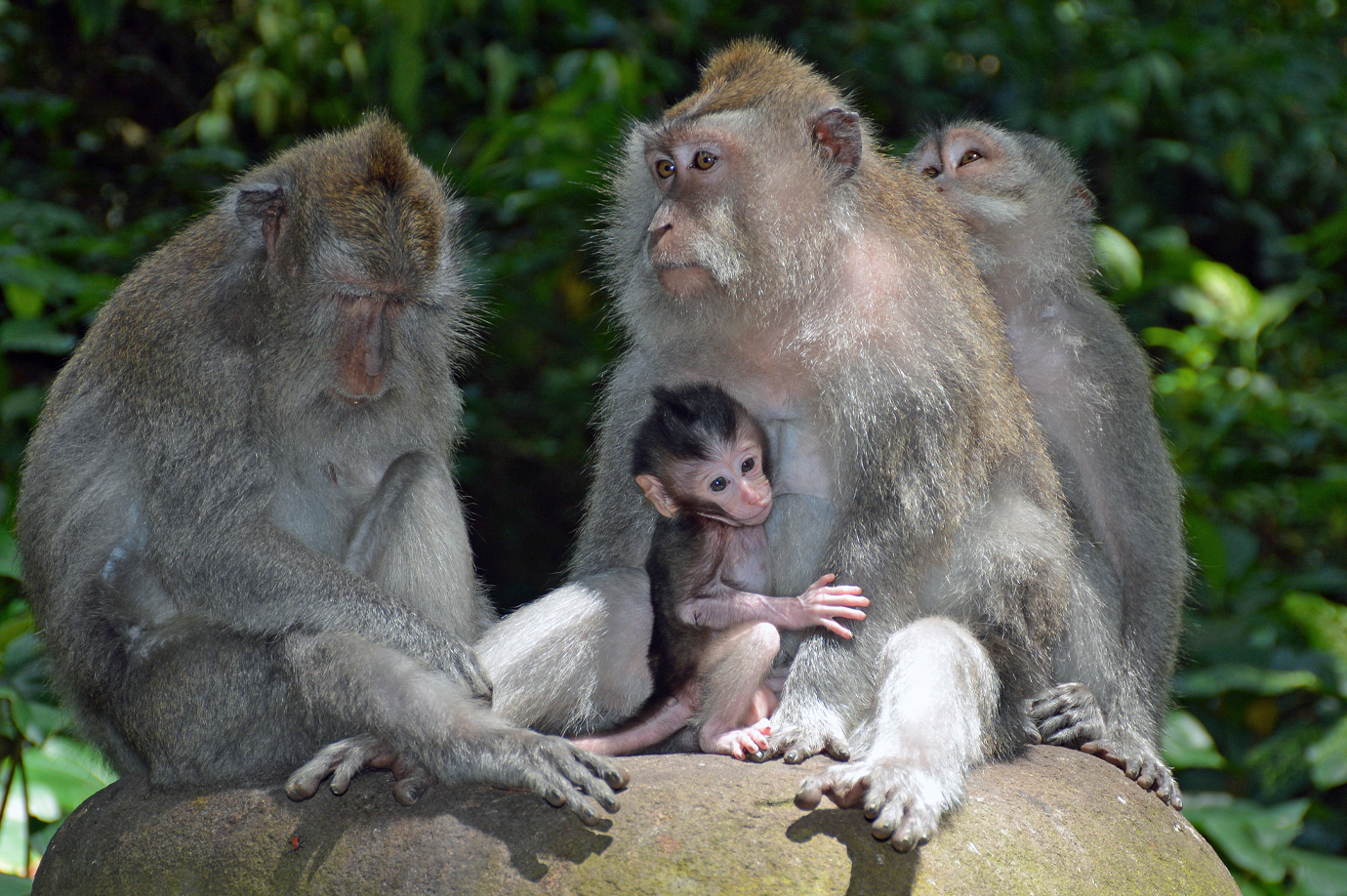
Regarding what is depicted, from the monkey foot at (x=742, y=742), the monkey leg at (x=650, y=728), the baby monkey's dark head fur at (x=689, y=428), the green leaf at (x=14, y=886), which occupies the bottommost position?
the green leaf at (x=14, y=886)

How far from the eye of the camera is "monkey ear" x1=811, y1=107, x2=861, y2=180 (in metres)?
3.87

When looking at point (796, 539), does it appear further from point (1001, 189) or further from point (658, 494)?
point (1001, 189)

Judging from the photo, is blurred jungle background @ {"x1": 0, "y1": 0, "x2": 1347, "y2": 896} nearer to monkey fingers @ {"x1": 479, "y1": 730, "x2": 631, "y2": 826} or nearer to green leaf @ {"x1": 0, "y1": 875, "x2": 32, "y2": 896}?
green leaf @ {"x1": 0, "y1": 875, "x2": 32, "y2": 896}

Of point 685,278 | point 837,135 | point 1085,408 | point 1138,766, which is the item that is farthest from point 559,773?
point 1085,408

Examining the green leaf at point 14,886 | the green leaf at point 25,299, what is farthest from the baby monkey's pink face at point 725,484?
the green leaf at point 25,299

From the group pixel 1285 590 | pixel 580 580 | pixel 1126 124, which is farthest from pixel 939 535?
pixel 1126 124

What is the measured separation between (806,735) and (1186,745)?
2.86 metres

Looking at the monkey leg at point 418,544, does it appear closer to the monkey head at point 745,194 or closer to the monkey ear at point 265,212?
the monkey ear at point 265,212

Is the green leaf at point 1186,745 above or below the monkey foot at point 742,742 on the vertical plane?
below

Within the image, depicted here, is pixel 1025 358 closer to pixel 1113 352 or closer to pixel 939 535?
pixel 1113 352

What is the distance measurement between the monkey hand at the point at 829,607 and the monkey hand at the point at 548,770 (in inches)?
29.7

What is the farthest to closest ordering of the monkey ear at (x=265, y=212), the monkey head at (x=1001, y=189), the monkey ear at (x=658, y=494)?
the monkey head at (x=1001, y=189)
the monkey ear at (x=658, y=494)
the monkey ear at (x=265, y=212)

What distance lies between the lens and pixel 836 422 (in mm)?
3727

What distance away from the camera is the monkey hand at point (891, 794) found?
2.90 meters
